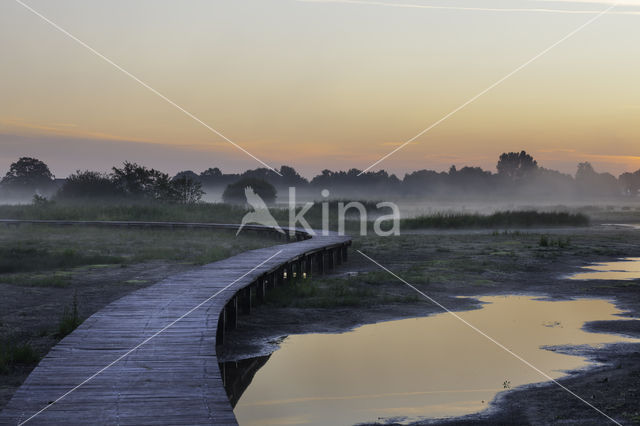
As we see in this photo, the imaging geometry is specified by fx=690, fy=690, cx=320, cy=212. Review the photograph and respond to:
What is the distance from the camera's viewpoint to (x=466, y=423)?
22.7 feet

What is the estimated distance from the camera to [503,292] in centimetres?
1622

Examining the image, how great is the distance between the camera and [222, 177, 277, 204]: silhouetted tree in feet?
242

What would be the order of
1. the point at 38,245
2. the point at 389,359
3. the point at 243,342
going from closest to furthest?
the point at 389,359
the point at 243,342
the point at 38,245

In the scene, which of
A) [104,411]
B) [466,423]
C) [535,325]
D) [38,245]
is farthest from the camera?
[38,245]

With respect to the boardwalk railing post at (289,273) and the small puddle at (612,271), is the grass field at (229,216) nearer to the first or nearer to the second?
the small puddle at (612,271)

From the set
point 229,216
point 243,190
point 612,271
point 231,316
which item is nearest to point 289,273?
point 231,316

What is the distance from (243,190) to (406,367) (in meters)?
68.1

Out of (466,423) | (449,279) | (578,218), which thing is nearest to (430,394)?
(466,423)

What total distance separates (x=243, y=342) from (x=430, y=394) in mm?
3668

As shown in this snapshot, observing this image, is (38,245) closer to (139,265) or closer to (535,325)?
(139,265)

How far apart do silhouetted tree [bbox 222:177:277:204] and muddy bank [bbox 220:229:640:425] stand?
42903 mm

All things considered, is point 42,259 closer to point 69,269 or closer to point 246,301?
point 69,269

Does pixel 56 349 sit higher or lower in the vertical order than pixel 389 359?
higher

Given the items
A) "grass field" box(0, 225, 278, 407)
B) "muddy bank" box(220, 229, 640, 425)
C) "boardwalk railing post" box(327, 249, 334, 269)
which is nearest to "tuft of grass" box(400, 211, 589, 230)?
"muddy bank" box(220, 229, 640, 425)
